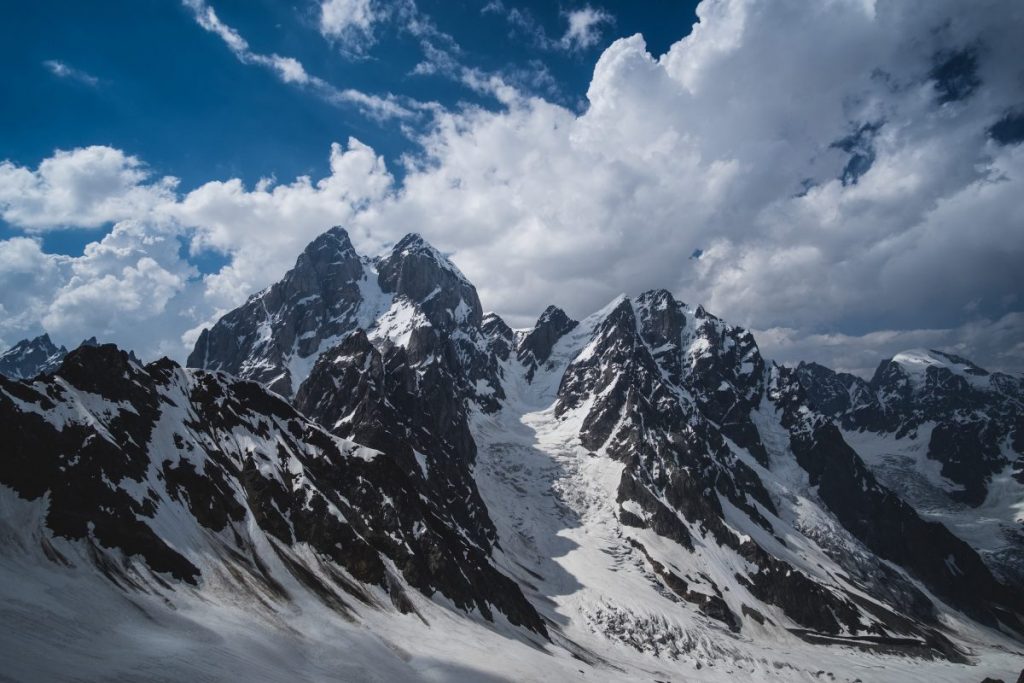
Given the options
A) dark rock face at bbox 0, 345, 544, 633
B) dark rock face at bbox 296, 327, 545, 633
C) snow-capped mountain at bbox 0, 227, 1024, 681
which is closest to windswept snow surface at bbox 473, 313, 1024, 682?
snow-capped mountain at bbox 0, 227, 1024, 681

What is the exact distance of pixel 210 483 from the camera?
252ft

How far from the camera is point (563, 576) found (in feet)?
521

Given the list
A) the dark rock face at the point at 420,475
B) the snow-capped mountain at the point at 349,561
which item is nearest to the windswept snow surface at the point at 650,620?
the snow-capped mountain at the point at 349,561

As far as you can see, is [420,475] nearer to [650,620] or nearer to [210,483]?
[650,620]

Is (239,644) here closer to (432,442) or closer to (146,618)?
(146,618)

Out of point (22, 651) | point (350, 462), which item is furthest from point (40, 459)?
point (350, 462)

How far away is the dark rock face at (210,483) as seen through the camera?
5619 centimetres

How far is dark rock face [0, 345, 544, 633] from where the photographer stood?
56188 millimetres

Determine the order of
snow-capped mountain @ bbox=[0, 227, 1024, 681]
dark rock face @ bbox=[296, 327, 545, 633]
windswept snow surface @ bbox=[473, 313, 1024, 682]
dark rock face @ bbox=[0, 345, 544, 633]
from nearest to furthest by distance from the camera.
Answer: snow-capped mountain @ bbox=[0, 227, 1024, 681], dark rock face @ bbox=[0, 345, 544, 633], dark rock face @ bbox=[296, 327, 545, 633], windswept snow surface @ bbox=[473, 313, 1024, 682]

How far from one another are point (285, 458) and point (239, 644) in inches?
2001

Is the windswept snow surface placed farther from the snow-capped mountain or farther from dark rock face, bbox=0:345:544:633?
dark rock face, bbox=0:345:544:633

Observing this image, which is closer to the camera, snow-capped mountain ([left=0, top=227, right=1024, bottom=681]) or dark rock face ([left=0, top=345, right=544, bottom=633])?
snow-capped mountain ([left=0, top=227, right=1024, bottom=681])

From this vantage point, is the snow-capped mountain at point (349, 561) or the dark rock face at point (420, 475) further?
the dark rock face at point (420, 475)

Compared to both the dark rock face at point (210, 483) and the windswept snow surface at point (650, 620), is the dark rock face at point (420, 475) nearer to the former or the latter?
the dark rock face at point (210, 483)
